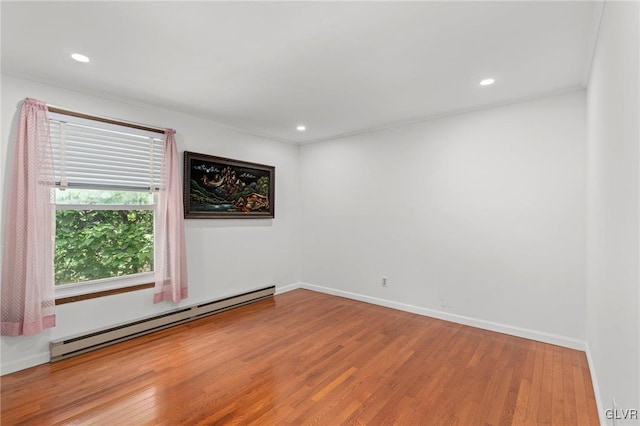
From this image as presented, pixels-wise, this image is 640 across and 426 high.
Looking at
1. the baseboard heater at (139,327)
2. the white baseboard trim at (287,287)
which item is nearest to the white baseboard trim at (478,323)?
the white baseboard trim at (287,287)

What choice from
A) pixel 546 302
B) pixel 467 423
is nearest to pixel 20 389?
pixel 467 423

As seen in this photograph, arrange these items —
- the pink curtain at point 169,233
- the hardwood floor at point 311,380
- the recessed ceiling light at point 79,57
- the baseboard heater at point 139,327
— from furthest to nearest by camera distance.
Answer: the pink curtain at point 169,233 → the baseboard heater at point 139,327 → the recessed ceiling light at point 79,57 → the hardwood floor at point 311,380

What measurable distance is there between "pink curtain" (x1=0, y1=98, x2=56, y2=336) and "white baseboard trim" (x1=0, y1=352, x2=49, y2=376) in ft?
0.91

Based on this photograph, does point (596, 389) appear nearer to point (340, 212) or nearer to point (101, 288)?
point (340, 212)

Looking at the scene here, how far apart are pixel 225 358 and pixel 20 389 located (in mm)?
1505

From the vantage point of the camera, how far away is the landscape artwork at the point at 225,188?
3.83m

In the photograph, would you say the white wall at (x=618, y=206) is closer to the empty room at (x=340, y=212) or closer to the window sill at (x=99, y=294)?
the empty room at (x=340, y=212)

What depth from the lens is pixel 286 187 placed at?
517cm

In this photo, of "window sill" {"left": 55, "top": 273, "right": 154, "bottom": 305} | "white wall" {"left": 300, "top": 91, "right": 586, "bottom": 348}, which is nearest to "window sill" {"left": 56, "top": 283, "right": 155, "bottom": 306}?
"window sill" {"left": 55, "top": 273, "right": 154, "bottom": 305}

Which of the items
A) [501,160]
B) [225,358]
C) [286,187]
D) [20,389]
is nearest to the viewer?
[20,389]

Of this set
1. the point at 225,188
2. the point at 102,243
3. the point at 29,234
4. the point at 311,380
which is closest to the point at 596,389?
the point at 311,380

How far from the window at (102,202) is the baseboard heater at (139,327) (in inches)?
17.3

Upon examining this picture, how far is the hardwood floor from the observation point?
1.99 metres

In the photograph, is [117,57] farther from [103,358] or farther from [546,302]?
[546,302]
